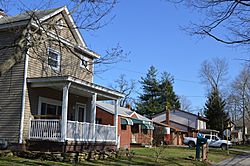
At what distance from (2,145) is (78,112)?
249 inches

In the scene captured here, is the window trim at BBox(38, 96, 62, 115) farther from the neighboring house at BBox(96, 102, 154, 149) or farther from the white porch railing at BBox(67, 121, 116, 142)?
the neighboring house at BBox(96, 102, 154, 149)

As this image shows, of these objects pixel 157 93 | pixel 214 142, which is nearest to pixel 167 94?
pixel 157 93

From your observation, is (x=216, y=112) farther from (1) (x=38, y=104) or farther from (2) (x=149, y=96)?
(1) (x=38, y=104)

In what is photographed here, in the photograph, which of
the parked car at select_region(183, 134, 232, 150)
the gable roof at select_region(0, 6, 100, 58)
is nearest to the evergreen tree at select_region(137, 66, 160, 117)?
the parked car at select_region(183, 134, 232, 150)

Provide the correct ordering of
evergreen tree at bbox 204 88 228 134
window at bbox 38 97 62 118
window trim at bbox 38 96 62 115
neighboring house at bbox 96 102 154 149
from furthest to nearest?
evergreen tree at bbox 204 88 228 134
neighboring house at bbox 96 102 154 149
window at bbox 38 97 62 118
window trim at bbox 38 96 62 115

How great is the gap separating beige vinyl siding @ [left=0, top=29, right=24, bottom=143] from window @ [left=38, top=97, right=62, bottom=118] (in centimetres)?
146

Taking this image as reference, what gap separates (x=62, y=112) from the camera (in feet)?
59.3

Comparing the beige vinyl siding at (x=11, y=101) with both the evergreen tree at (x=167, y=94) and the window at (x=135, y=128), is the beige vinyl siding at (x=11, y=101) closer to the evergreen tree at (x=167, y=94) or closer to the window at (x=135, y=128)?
the window at (x=135, y=128)

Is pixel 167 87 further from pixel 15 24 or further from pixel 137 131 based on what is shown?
pixel 15 24

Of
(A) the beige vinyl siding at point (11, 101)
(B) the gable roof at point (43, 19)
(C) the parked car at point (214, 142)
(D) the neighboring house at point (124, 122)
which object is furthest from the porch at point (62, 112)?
(C) the parked car at point (214, 142)

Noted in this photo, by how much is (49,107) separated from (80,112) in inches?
139

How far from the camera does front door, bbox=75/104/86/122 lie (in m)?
23.9

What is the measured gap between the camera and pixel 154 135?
4656 cm

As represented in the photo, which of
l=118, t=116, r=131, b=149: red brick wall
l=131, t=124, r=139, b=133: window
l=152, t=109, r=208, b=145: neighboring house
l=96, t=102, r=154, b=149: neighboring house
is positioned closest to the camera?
l=118, t=116, r=131, b=149: red brick wall
